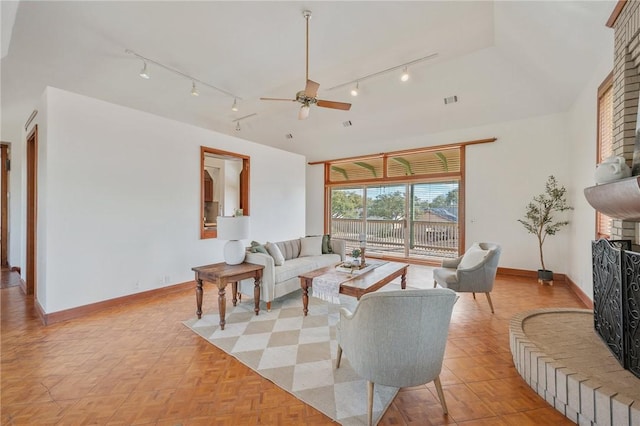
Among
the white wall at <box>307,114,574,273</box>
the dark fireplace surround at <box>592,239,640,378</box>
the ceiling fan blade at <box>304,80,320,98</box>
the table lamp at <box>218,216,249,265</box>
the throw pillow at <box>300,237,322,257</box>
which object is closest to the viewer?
the dark fireplace surround at <box>592,239,640,378</box>

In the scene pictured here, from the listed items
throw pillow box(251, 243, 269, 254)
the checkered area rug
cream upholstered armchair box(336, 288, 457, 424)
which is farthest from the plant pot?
throw pillow box(251, 243, 269, 254)

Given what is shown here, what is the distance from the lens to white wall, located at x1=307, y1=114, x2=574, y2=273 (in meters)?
4.91

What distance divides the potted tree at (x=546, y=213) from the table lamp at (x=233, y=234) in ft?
16.6

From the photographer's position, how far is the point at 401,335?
158 centimetres

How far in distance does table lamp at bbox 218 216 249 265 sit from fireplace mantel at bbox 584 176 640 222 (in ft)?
11.4

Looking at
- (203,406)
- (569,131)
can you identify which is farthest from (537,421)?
(569,131)

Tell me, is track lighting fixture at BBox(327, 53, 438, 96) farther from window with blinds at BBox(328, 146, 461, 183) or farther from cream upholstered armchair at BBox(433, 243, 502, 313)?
cream upholstered armchair at BBox(433, 243, 502, 313)

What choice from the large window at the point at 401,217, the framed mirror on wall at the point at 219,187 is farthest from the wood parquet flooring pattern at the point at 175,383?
the framed mirror on wall at the point at 219,187

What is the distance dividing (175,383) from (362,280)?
6.73 feet

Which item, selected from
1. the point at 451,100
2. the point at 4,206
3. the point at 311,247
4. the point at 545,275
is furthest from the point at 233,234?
the point at 4,206

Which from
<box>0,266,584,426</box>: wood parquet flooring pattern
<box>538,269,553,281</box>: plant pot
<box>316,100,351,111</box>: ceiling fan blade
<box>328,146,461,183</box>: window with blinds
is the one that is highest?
<box>316,100,351,111</box>: ceiling fan blade

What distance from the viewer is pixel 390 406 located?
1834 millimetres

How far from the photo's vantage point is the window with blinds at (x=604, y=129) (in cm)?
311

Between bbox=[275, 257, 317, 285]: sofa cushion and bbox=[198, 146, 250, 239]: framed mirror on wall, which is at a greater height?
bbox=[198, 146, 250, 239]: framed mirror on wall
